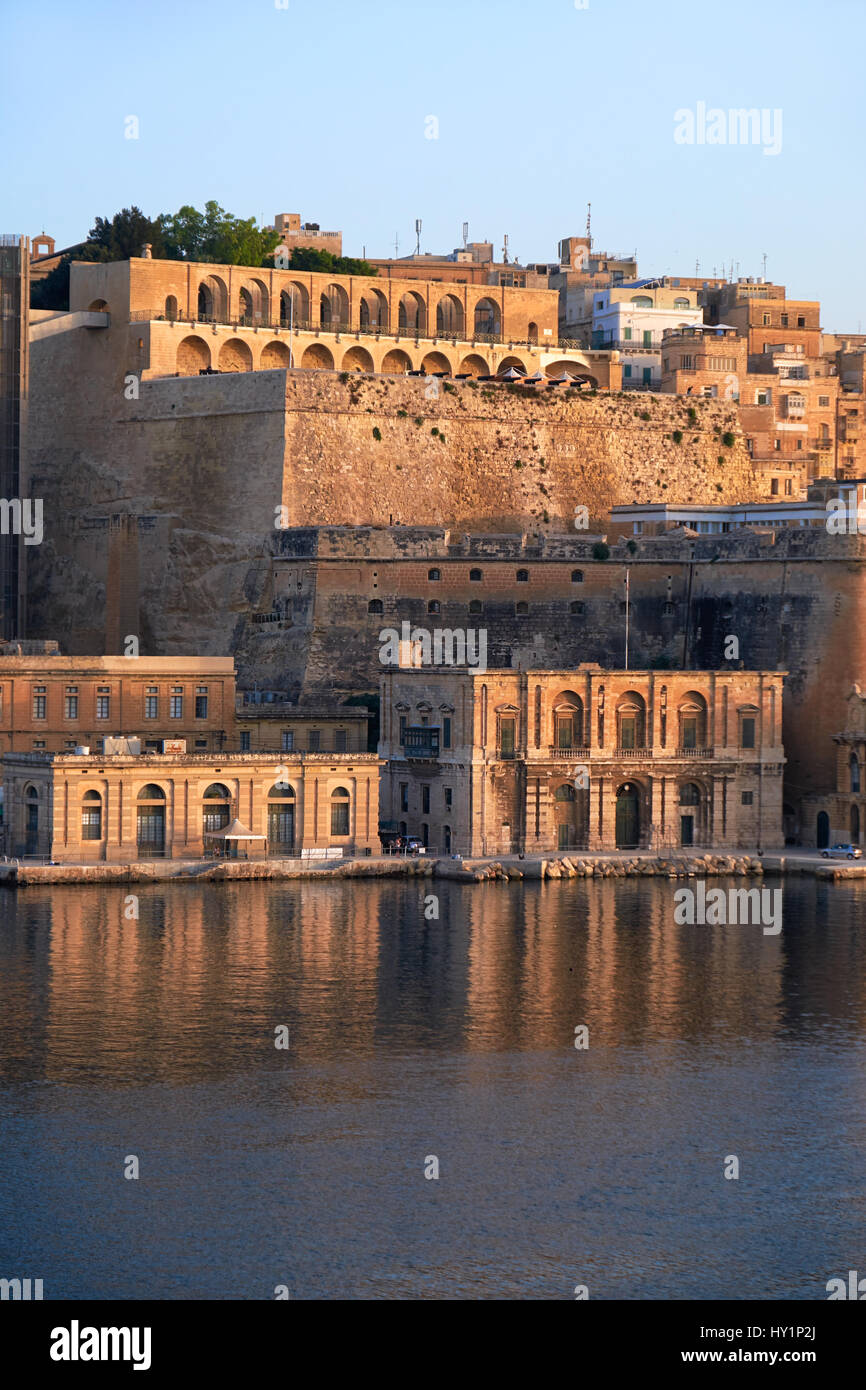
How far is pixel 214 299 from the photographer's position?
215 ft

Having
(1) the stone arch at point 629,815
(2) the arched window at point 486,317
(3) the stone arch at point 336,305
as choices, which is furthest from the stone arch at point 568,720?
(2) the arched window at point 486,317

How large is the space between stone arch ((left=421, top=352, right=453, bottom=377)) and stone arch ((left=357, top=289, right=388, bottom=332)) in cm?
203

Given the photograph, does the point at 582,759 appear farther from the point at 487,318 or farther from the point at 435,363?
the point at 487,318

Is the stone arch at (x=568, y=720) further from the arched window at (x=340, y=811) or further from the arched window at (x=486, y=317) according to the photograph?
the arched window at (x=486, y=317)

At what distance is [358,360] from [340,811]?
18878 millimetres

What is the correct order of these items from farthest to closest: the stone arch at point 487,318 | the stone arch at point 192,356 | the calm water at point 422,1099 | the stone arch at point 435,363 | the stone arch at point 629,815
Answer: the stone arch at point 487,318 < the stone arch at point 435,363 < the stone arch at point 192,356 < the stone arch at point 629,815 < the calm water at point 422,1099

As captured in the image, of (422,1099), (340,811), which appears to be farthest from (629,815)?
(422,1099)

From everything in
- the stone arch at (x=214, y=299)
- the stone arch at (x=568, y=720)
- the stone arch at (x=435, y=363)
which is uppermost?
the stone arch at (x=214, y=299)

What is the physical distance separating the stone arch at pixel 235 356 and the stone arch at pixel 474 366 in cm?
627

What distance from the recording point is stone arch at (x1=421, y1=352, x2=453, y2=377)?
67312 millimetres

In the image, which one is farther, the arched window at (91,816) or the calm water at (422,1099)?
the arched window at (91,816)

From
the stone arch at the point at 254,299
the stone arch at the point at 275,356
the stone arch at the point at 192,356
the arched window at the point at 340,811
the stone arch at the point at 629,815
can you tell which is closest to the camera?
the arched window at the point at 340,811

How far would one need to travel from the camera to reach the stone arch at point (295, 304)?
66.7m

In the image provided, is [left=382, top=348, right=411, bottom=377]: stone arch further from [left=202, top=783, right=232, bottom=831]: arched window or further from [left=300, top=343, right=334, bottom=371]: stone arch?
[left=202, top=783, right=232, bottom=831]: arched window
